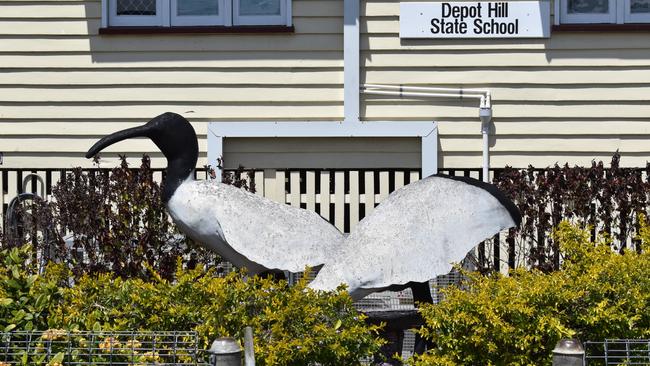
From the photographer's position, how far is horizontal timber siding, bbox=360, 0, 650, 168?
11758 millimetres

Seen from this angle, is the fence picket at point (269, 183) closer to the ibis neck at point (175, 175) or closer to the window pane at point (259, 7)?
the window pane at point (259, 7)

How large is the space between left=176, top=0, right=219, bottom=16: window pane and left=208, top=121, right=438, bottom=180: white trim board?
1136 millimetres

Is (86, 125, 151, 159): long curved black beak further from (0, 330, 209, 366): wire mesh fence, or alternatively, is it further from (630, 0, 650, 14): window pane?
(630, 0, 650, 14): window pane

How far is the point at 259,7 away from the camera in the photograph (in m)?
12.0

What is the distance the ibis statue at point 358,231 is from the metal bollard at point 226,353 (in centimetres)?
148

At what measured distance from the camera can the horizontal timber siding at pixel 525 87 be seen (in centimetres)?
1176

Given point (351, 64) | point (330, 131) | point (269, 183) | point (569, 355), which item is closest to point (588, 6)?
point (351, 64)

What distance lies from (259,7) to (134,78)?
1393 millimetres

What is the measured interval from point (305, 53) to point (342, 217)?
5.50 feet

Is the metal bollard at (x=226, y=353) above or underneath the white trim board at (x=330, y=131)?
underneath

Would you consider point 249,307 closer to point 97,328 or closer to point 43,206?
point 97,328

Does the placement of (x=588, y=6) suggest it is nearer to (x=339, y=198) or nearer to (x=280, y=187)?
(x=339, y=198)

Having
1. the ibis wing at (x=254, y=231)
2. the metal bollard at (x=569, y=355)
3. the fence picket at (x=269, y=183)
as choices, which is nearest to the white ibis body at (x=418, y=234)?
the ibis wing at (x=254, y=231)

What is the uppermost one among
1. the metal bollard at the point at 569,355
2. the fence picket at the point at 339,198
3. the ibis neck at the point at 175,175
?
the ibis neck at the point at 175,175
